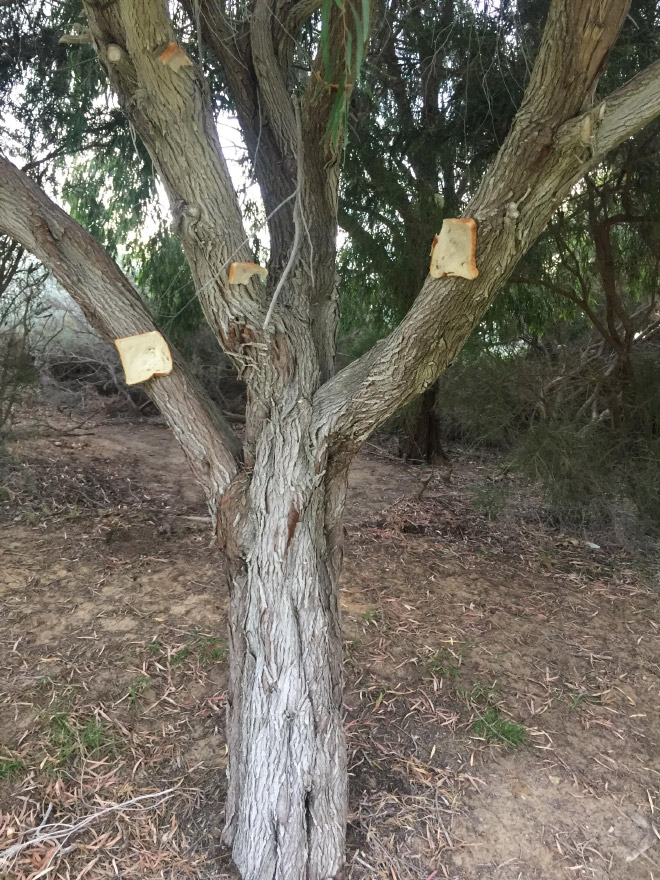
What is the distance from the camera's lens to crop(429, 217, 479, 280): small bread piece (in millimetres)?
1818

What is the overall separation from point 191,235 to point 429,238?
4.20 m

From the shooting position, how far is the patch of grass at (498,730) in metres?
2.69

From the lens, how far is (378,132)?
5.42 m

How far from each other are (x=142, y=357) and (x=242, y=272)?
448 mm

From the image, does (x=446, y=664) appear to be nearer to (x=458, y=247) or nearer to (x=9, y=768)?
(x=9, y=768)

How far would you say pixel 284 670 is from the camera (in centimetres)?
205

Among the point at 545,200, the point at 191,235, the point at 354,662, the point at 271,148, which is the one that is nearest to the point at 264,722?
the point at 354,662

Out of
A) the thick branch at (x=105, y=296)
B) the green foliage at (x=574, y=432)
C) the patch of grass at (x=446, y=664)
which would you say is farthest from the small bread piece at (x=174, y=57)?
the green foliage at (x=574, y=432)

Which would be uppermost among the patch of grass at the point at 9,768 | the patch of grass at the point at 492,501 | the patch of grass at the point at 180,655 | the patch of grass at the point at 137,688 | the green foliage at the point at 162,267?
the green foliage at the point at 162,267

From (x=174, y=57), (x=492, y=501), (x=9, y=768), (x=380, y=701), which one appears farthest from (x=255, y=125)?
(x=492, y=501)

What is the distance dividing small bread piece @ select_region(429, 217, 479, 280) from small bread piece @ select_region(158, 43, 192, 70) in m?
1.05

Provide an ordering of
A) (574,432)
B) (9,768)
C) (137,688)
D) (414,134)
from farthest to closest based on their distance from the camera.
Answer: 1. (414,134)
2. (574,432)
3. (137,688)
4. (9,768)

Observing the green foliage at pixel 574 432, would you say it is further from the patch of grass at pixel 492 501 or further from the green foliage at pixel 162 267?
the green foliage at pixel 162 267

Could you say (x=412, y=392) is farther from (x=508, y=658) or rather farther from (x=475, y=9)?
(x=475, y=9)
